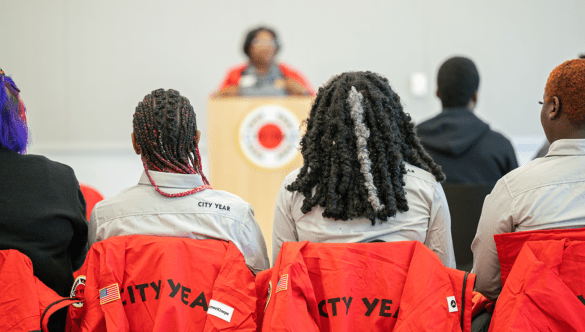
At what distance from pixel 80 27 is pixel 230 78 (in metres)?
2.06

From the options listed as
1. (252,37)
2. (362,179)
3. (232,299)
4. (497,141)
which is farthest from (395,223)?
(252,37)

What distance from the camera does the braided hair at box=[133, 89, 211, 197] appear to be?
1.36m

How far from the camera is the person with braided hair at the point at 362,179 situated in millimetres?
1292

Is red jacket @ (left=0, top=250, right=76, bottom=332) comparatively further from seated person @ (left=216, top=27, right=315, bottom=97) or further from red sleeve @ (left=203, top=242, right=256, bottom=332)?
seated person @ (left=216, top=27, right=315, bottom=97)

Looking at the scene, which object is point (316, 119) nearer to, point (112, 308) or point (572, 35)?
point (112, 308)

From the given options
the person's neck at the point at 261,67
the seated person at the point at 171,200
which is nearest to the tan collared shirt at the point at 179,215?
the seated person at the point at 171,200

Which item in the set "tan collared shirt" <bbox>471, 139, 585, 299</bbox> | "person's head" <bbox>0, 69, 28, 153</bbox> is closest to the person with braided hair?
"tan collared shirt" <bbox>471, 139, 585, 299</bbox>

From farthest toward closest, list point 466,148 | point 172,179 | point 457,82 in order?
point 457,82
point 466,148
point 172,179

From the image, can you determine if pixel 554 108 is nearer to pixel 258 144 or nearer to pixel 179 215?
pixel 179 215

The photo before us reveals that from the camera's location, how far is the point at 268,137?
2.96 m

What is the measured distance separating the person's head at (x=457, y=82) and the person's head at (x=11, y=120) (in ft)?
5.47

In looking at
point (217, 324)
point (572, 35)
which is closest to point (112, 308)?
point (217, 324)

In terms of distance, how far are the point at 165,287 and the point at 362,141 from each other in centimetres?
61

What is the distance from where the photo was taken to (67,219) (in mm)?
1363
